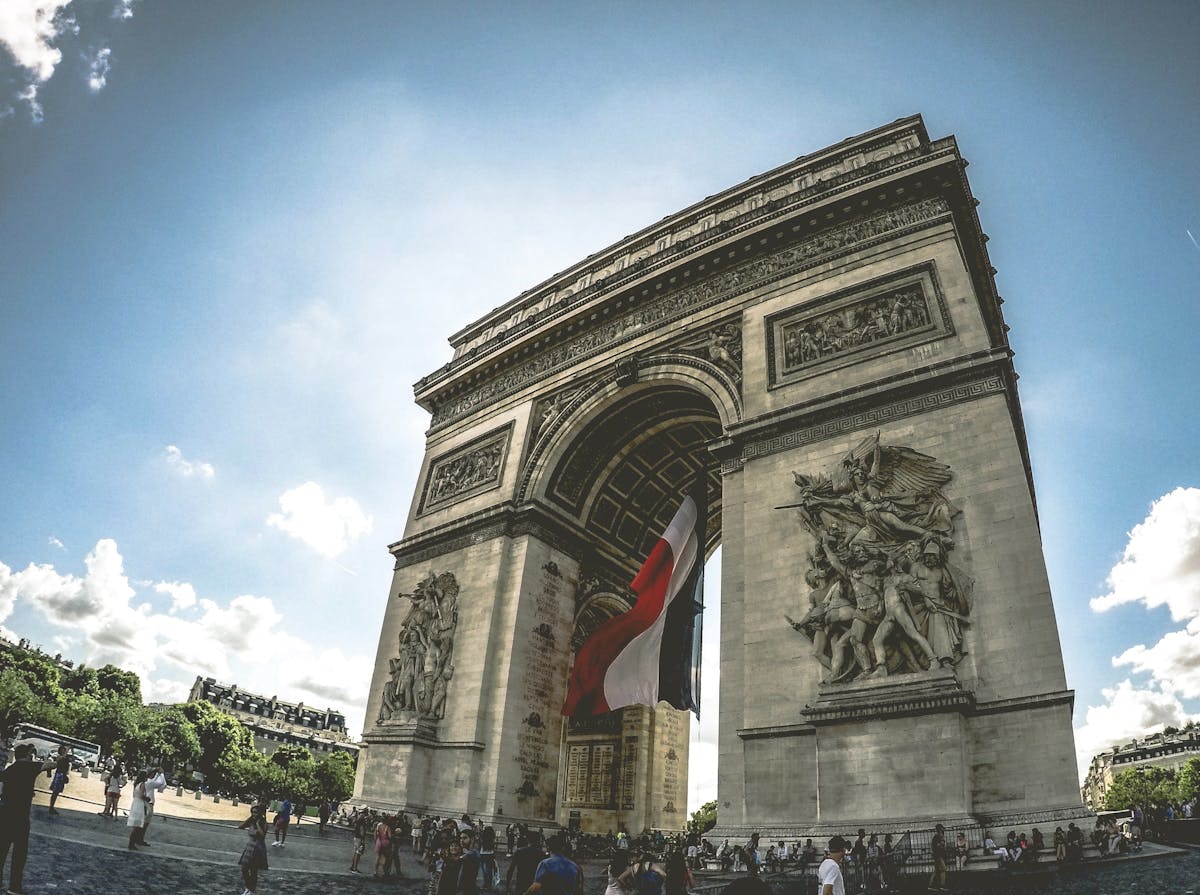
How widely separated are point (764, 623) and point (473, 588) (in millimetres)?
9291

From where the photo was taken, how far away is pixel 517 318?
89.7ft

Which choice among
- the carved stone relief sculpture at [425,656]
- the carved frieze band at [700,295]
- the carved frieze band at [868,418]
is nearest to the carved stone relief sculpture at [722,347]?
the carved frieze band at [700,295]

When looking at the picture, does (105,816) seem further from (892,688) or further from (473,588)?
(892,688)

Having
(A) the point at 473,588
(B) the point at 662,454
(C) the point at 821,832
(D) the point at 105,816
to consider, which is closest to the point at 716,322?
(B) the point at 662,454

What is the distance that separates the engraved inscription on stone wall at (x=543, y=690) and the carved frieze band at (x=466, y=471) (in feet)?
12.7

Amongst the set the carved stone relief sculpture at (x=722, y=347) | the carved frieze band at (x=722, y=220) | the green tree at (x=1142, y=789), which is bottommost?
the green tree at (x=1142, y=789)

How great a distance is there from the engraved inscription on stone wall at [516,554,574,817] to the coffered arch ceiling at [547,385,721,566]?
2682mm

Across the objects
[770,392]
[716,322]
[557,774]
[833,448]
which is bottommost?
[557,774]

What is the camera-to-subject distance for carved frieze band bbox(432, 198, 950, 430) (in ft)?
57.6

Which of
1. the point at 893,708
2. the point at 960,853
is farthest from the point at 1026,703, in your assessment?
the point at 960,853

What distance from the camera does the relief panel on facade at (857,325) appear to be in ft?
51.5

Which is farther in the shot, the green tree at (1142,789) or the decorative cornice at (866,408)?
the green tree at (1142,789)

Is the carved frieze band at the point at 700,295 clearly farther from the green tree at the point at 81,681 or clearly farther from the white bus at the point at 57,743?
the green tree at the point at 81,681

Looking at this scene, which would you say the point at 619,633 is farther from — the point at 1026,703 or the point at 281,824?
the point at 1026,703
